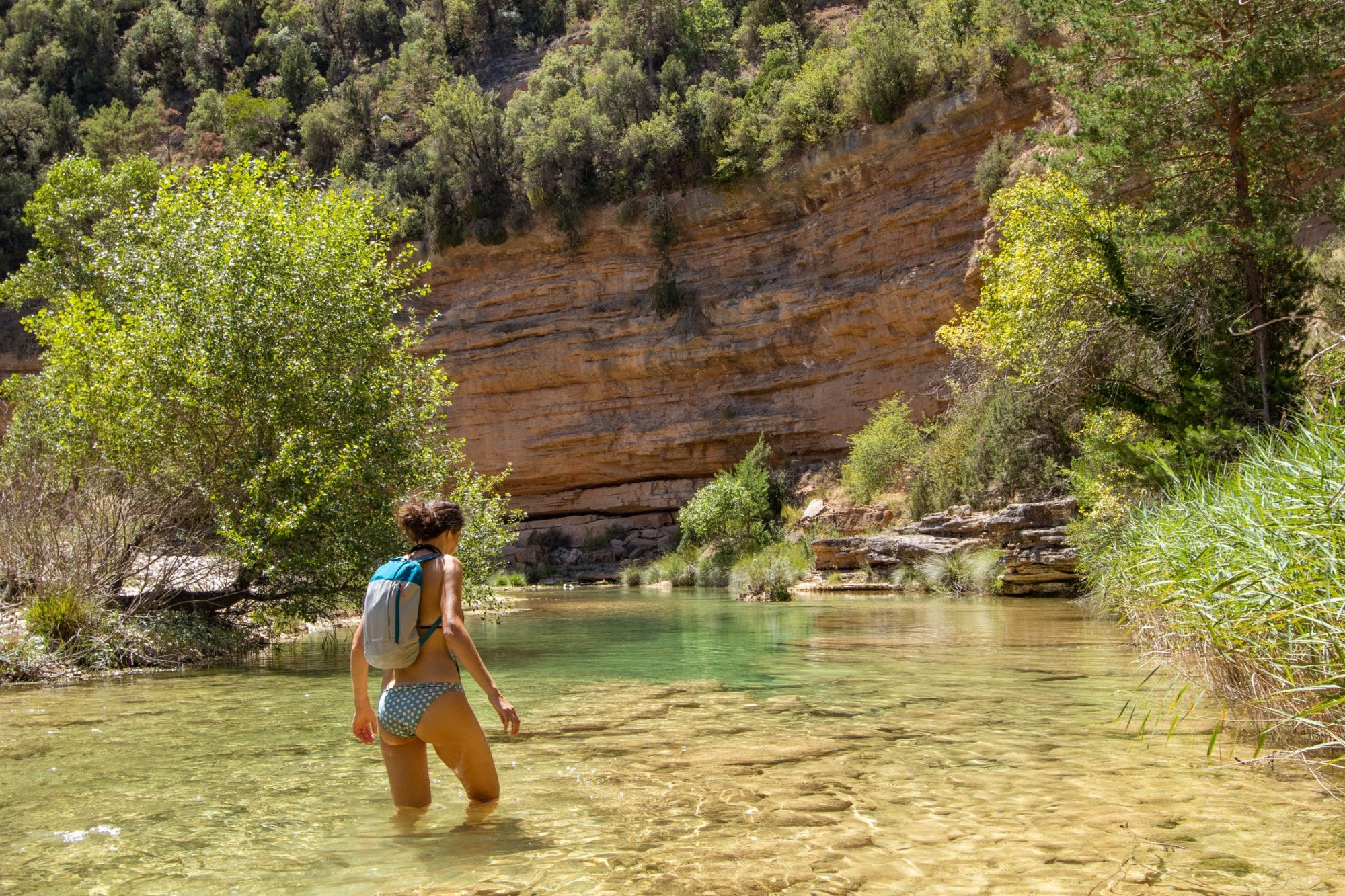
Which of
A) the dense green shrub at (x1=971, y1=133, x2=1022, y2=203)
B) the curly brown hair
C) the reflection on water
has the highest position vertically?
the dense green shrub at (x1=971, y1=133, x2=1022, y2=203)

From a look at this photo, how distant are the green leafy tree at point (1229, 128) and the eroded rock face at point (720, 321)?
15819 mm

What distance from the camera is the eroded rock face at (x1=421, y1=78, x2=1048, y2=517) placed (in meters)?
30.4

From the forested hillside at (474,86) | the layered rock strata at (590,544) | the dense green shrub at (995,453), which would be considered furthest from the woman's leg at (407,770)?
the layered rock strata at (590,544)

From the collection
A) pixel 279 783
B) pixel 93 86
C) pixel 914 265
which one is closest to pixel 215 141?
pixel 93 86

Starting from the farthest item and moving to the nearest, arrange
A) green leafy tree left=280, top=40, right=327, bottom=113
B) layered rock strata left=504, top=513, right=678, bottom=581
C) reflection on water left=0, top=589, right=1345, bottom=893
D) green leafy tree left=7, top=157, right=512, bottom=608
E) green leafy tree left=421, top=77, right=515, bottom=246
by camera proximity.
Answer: green leafy tree left=280, top=40, right=327, bottom=113 → green leafy tree left=421, top=77, right=515, bottom=246 → layered rock strata left=504, top=513, right=678, bottom=581 → green leafy tree left=7, top=157, right=512, bottom=608 → reflection on water left=0, top=589, right=1345, bottom=893

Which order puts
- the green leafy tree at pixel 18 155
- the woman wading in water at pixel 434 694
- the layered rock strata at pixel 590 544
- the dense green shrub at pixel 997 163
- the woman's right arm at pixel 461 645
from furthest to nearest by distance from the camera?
the green leafy tree at pixel 18 155 < the layered rock strata at pixel 590 544 < the dense green shrub at pixel 997 163 < the woman wading in water at pixel 434 694 < the woman's right arm at pixel 461 645

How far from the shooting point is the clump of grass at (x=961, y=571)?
64.6 ft

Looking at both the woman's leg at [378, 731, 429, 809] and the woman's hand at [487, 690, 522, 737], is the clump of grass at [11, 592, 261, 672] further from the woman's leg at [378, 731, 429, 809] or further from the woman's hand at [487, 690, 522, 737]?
the woman's hand at [487, 690, 522, 737]

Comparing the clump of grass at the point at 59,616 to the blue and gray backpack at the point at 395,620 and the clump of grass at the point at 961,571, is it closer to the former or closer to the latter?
the blue and gray backpack at the point at 395,620

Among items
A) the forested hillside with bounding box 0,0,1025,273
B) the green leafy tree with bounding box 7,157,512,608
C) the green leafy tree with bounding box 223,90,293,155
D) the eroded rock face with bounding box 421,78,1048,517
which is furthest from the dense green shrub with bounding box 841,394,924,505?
the green leafy tree with bounding box 223,90,293,155

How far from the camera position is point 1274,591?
4379 mm

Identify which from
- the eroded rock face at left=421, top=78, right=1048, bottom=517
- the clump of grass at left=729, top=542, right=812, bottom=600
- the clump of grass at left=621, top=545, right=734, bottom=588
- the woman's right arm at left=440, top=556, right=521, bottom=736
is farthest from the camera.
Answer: the eroded rock face at left=421, top=78, right=1048, bottom=517

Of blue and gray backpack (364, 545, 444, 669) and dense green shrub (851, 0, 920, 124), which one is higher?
dense green shrub (851, 0, 920, 124)

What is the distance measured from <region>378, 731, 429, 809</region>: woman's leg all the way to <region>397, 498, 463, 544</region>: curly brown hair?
880mm
